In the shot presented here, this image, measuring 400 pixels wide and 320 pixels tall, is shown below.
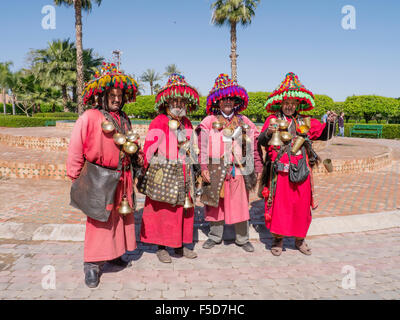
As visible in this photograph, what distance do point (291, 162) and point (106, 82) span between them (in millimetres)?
2333

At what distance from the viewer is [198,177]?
3.98m

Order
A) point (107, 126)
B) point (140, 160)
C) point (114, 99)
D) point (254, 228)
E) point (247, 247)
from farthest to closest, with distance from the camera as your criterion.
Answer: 1. point (254, 228)
2. point (247, 247)
3. point (140, 160)
4. point (114, 99)
5. point (107, 126)

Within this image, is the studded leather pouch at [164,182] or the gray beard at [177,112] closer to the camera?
the studded leather pouch at [164,182]

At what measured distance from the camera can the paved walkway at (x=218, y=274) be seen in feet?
9.50

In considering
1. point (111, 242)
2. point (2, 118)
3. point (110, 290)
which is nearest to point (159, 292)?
point (110, 290)

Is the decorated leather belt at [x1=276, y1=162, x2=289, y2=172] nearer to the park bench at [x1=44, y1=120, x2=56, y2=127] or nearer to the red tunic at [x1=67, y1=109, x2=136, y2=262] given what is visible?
the red tunic at [x1=67, y1=109, x2=136, y2=262]

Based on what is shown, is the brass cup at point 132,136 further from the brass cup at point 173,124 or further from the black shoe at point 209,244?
the black shoe at point 209,244

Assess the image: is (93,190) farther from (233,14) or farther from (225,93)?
(233,14)

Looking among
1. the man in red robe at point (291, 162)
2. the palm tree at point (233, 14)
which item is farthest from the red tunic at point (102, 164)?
the palm tree at point (233, 14)

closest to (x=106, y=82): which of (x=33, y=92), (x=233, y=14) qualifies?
(x=233, y=14)

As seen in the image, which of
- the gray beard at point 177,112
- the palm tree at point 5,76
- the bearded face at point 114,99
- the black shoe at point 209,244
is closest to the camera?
the bearded face at point 114,99

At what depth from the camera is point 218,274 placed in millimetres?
3291

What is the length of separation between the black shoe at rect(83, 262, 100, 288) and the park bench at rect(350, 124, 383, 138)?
84.3ft
